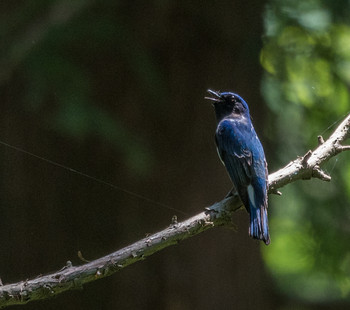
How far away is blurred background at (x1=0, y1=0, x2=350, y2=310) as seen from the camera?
4.12 meters

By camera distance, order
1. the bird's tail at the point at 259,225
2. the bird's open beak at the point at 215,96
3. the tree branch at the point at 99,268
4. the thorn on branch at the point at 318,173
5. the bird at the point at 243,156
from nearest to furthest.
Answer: the tree branch at the point at 99,268, the thorn on branch at the point at 318,173, the bird's tail at the point at 259,225, the bird at the point at 243,156, the bird's open beak at the point at 215,96

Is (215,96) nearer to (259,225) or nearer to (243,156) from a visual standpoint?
(243,156)

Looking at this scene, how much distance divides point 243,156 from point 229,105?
22.2 inches

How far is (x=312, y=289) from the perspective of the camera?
15.9 ft

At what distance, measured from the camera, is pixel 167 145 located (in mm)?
4312

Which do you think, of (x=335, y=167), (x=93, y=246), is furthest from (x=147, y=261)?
(x=335, y=167)

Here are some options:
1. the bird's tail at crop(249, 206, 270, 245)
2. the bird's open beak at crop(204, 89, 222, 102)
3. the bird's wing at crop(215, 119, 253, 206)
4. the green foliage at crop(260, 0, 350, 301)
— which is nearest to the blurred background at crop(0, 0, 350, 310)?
the green foliage at crop(260, 0, 350, 301)

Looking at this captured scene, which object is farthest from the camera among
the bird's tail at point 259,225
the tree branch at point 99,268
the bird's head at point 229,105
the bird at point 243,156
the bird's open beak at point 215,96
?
the bird's head at point 229,105

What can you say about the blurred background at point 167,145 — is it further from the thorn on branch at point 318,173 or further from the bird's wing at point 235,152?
the thorn on branch at point 318,173

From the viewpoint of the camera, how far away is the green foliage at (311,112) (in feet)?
14.4

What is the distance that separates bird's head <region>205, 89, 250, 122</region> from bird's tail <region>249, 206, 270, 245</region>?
102 cm

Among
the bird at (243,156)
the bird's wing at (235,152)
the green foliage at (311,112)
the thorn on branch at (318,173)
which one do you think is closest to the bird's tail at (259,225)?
the bird at (243,156)

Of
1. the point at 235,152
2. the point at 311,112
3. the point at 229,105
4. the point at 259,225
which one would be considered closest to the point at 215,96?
the point at 229,105

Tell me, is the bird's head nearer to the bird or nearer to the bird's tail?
the bird
